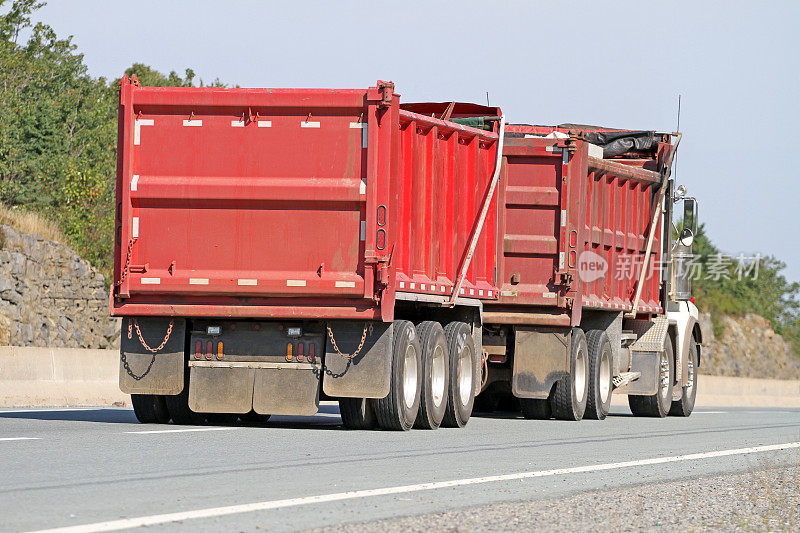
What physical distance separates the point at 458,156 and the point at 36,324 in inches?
507

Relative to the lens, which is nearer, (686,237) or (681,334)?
(686,237)

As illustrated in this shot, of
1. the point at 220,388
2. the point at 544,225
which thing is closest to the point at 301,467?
the point at 220,388

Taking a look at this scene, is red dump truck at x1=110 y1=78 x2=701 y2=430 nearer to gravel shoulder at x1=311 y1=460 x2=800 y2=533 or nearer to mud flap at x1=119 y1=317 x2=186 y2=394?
mud flap at x1=119 y1=317 x2=186 y2=394

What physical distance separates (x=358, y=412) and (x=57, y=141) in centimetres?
3059

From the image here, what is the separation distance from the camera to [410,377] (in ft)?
51.6

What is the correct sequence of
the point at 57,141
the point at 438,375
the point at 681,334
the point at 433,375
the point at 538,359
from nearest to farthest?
the point at 433,375, the point at 438,375, the point at 538,359, the point at 681,334, the point at 57,141

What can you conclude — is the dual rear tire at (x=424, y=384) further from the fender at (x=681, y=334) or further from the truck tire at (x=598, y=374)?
the fender at (x=681, y=334)

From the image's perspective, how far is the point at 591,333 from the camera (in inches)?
825

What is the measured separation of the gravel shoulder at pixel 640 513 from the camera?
26.4ft

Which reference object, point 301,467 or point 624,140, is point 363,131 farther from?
point 624,140

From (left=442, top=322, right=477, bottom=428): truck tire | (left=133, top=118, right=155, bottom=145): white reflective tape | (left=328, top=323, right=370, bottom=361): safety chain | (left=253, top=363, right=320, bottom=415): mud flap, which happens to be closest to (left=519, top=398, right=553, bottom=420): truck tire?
(left=442, top=322, right=477, bottom=428): truck tire

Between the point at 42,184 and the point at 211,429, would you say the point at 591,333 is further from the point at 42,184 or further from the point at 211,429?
the point at 42,184

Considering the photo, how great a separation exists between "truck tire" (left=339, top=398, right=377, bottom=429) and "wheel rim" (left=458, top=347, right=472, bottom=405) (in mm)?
1669

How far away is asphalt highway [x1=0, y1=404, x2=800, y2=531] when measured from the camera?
8.16 m
